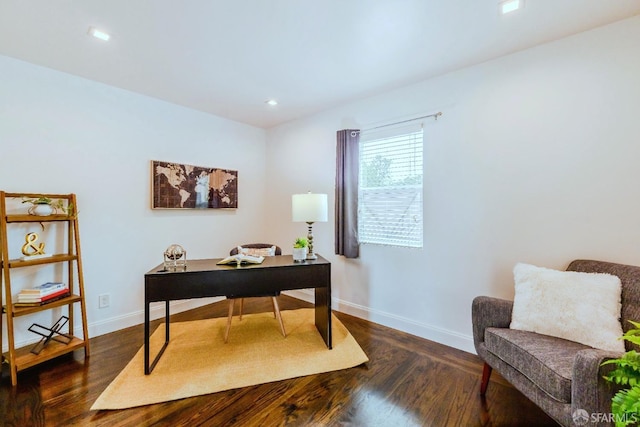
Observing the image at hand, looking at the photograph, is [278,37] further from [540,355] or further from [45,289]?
[45,289]

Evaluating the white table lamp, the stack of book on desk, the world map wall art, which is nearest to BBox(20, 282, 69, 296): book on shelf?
the stack of book on desk

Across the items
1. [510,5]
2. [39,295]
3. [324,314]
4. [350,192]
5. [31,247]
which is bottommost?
[324,314]

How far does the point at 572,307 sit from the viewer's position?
60.8 inches

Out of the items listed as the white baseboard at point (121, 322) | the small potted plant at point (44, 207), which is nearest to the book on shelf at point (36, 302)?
the white baseboard at point (121, 322)

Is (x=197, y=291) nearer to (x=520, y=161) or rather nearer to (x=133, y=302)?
(x=133, y=302)

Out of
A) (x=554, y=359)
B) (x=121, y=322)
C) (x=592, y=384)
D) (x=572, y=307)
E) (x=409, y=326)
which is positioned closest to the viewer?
(x=592, y=384)

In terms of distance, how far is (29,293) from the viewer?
208cm

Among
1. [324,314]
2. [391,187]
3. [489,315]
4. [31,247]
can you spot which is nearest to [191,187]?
[31,247]

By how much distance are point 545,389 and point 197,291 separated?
2154 mm

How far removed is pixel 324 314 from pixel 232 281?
92cm

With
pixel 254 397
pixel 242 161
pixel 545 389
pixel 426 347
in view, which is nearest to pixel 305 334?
pixel 254 397

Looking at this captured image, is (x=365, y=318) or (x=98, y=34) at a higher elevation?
(x=98, y=34)

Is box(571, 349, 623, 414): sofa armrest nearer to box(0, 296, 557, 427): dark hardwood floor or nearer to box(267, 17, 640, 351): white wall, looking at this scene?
box(0, 296, 557, 427): dark hardwood floor

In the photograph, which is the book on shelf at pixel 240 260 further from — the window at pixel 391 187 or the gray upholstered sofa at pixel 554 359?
the gray upholstered sofa at pixel 554 359
